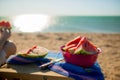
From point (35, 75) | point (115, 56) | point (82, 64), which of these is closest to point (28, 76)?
point (35, 75)

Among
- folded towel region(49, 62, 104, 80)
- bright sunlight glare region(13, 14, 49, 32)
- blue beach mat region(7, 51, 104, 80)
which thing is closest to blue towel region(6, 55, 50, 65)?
blue beach mat region(7, 51, 104, 80)

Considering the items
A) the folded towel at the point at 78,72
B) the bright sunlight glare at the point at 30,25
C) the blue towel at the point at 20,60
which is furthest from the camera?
the bright sunlight glare at the point at 30,25

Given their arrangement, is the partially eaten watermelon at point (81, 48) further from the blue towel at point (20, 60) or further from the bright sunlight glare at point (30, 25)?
the bright sunlight glare at point (30, 25)

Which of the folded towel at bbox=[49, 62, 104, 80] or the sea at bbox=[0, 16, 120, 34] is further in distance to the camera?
the sea at bbox=[0, 16, 120, 34]

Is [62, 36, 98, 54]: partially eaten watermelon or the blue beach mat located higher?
[62, 36, 98, 54]: partially eaten watermelon

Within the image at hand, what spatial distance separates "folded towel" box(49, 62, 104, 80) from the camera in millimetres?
2041

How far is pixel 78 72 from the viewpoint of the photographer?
2088 millimetres

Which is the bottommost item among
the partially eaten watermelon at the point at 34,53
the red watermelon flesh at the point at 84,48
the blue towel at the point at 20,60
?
the blue towel at the point at 20,60

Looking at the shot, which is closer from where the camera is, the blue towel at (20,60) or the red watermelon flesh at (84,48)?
the red watermelon flesh at (84,48)

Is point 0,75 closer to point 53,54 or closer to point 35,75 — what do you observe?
point 35,75

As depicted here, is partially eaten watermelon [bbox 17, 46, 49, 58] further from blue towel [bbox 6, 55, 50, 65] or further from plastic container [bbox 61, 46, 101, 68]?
plastic container [bbox 61, 46, 101, 68]

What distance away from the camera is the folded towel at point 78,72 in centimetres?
204

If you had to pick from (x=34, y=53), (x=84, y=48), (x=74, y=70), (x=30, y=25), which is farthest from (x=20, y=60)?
(x=30, y=25)

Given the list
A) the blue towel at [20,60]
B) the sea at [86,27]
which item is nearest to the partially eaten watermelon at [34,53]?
the blue towel at [20,60]
